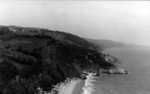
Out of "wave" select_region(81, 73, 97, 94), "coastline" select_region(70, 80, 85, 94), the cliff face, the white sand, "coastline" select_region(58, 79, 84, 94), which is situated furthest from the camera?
"wave" select_region(81, 73, 97, 94)

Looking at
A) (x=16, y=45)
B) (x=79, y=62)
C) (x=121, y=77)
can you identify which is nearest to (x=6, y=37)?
(x=16, y=45)

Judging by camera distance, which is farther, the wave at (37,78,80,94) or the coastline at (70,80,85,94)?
the coastline at (70,80,85,94)

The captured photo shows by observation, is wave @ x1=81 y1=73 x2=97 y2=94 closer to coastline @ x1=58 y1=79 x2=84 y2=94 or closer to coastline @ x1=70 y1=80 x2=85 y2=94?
coastline @ x1=70 y1=80 x2=85 y2=94

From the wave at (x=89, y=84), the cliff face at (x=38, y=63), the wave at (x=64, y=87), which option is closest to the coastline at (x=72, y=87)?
the wave at (x=64, y=87)

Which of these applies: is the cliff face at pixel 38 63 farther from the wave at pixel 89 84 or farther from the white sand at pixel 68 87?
the wave at pixel 89 84

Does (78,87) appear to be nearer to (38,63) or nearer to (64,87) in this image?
(64,87)

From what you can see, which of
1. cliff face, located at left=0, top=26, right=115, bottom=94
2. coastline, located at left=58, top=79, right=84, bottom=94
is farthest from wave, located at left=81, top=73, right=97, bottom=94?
cliff face, located at left=0, top=26, right=115, bottom=94
